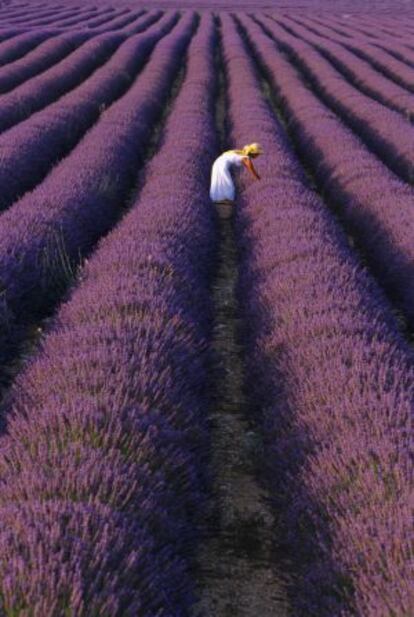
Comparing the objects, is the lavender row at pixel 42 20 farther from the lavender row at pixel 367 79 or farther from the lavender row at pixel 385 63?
the lavender row at pixel 385 63

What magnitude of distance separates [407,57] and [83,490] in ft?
63.3

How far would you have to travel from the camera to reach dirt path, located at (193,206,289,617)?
109 inches

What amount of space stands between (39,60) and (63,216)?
39.6 feet

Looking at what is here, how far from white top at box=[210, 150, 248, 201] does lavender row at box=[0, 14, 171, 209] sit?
2077 mm

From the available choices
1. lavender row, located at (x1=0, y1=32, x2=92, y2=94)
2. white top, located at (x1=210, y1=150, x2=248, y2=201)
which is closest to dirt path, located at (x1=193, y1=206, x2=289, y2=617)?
white top, located at (x1=210, y1=150, x2=248, y2=201)

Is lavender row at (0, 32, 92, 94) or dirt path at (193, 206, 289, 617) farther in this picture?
lavender row at (0, 32, 92, 94)

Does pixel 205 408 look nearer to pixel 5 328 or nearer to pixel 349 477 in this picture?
pixel 349 477

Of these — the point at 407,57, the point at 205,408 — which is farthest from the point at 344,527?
the point at 407,57

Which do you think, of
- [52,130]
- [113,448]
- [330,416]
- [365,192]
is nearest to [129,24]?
[52,130]

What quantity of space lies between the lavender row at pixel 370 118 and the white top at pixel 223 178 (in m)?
2.38

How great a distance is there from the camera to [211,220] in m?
6.93

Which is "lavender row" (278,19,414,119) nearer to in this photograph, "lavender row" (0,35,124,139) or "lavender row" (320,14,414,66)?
"lavender row" (320,14,414,66)

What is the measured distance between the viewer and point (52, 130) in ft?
33.2

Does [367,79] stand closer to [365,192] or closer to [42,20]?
[365,192]
